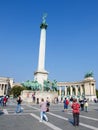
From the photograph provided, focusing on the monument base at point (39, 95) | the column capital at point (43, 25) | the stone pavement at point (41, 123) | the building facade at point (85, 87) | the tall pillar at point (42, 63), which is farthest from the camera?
the building facade at point (85, 87)

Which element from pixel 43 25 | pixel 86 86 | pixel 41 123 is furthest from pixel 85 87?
pixel 41 123

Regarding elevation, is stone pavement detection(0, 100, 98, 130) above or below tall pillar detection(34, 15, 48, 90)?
below

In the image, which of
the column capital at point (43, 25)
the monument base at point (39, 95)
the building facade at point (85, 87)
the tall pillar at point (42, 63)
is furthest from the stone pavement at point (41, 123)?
the building facade at point (85, 87)

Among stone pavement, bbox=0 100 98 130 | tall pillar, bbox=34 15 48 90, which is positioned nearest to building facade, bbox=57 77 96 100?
tall pillar, bbox=34 15 48 90

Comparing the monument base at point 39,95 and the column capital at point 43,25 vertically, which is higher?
the column capital at point 43,25

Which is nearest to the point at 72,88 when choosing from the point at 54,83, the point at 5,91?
the point at 5,91

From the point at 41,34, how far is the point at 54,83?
16399 mm

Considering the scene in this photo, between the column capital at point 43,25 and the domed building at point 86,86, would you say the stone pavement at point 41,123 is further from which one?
the domed building at point 86,86

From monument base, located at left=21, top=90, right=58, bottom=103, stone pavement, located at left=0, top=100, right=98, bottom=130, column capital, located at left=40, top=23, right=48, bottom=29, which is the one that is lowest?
stone pavement, located at left=0, top=100, right=98, bottom=130

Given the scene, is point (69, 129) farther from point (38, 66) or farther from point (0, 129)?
point (38, 66)

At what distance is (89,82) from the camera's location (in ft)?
332

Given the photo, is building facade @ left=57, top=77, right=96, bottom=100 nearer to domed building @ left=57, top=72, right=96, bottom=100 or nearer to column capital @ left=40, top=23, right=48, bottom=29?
domed building @ left=57, top=72, right=96, bottom=100

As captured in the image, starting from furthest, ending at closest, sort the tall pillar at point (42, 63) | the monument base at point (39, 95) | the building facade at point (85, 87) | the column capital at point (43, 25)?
the building facade at point (85, 87)
the column capital at point (43, 25)
the tall pillar at point (42, 63)
the monument base at point (39, 95)

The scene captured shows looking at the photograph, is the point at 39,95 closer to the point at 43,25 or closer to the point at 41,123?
the point at 43,25
